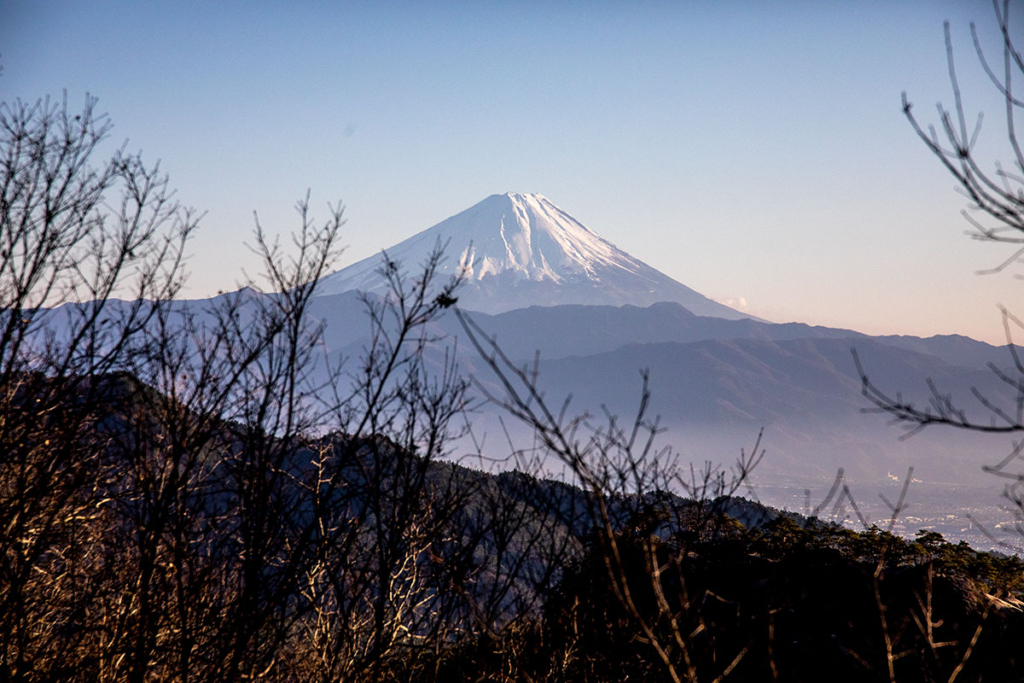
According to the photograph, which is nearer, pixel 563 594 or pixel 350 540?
pixel 350 540

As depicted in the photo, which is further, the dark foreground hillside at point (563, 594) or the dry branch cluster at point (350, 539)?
the dark foreground hillside at point (563, 594)

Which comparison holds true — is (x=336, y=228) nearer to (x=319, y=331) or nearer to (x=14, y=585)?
(x=319, y=331)

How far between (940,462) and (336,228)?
23005cm

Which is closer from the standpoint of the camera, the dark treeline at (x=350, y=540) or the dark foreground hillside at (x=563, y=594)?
the dark treeline at (x=350, y=540)

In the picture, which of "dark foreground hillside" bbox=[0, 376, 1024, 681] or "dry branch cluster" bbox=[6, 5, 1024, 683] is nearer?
"dry branch cluster" bbox=[6, 5, 1024, 683]

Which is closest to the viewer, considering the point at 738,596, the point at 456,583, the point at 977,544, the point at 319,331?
the point at 456,583

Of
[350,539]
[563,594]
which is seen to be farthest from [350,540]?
[563,594]

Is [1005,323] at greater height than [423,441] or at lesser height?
greater

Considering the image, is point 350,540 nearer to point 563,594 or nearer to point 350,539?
point 350,539

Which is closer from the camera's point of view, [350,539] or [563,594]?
[350,539]

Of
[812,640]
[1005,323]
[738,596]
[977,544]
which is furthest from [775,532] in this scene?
[977,544]

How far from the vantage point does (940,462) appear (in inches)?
7859

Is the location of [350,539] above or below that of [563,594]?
above

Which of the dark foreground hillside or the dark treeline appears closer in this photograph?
the dark treeline
